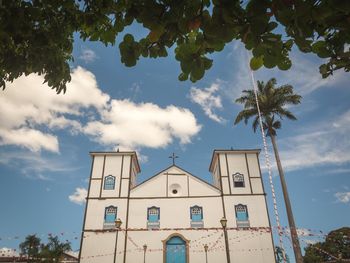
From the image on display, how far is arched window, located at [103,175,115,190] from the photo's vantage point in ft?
80.8

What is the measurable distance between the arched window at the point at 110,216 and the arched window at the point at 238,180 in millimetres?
10544

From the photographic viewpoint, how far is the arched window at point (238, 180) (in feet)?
81.3

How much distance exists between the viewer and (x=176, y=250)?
2217cm

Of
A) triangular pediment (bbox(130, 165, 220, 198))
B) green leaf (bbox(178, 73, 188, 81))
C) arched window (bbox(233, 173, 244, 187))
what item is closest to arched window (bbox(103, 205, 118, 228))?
triangular pediment (bbox(130, 165, 220, 198))

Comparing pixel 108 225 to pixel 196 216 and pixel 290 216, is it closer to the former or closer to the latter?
pixel 196 216

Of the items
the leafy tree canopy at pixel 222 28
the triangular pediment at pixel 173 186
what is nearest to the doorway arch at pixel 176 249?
the triangular pediment at pixel 173 186

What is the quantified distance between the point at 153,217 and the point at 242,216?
738 centimetres

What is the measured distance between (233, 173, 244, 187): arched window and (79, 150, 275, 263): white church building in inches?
3.9

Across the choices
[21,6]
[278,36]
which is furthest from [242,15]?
[21,6]

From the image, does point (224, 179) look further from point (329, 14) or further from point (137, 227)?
point (329, 14)

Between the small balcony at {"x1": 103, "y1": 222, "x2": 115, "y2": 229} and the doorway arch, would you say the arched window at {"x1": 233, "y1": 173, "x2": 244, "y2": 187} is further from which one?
the small balcony at {"x1": 103, "y1": 222, "x2": 115, "y2": 229}

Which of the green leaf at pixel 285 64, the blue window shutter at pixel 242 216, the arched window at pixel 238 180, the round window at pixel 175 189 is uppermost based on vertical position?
the arched window at pixel 238 180

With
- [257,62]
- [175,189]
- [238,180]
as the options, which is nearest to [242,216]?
[238,180]

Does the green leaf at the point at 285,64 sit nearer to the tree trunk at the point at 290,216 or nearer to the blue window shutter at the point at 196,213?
the tree trunk at the point at 290,216
